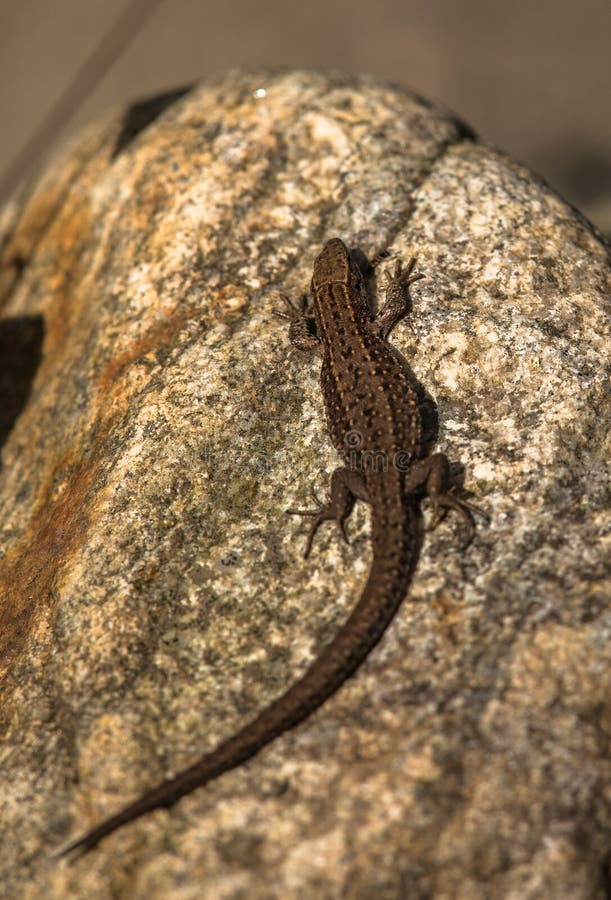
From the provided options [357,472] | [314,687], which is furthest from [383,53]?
[314,687]

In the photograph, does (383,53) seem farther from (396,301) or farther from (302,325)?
(302,325)

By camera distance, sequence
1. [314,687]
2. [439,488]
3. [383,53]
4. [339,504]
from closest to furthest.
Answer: [314,687]
[439,488]
[339,504]
[383,53]

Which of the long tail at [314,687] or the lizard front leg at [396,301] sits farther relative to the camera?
the lizard front leg at [396,301]

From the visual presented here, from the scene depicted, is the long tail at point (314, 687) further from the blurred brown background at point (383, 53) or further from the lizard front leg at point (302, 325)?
the blurred brown background at point (383, 53)

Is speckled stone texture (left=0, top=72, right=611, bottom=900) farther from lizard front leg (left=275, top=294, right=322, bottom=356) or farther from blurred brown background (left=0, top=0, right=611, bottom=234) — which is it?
blurred brown background (left=0, top=0, right=611, bottom=234)

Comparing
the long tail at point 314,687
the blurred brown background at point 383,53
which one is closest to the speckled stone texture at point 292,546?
the long tail at point 314,687

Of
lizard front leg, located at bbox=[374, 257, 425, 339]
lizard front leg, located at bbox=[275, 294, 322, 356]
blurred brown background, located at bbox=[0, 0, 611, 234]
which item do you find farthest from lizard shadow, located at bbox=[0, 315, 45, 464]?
blurred brown background, located at bbox=[0, 0, 611, 234]
